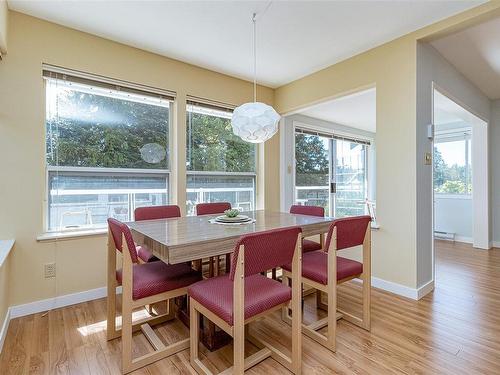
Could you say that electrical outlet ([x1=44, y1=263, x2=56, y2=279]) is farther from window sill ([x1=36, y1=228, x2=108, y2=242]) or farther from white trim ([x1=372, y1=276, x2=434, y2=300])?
white trim ([x1=372, y1=276, x2=434, y2=300])

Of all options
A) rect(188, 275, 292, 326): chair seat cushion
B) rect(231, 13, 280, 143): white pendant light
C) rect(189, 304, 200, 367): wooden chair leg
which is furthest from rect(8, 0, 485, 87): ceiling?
rect(189, 304, 200, 367): wooden chair leg

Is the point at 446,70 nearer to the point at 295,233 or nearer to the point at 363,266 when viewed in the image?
the point at 363,266

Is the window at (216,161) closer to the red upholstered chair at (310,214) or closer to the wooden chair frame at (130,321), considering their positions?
the red upholstered chair at (310,214)

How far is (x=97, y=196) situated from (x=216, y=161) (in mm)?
1511

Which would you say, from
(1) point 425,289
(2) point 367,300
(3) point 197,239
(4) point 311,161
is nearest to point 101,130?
(3) point 197,239

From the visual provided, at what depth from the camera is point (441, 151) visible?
18.2 feet

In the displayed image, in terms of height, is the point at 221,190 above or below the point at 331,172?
below

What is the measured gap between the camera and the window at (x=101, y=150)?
2.63 meters

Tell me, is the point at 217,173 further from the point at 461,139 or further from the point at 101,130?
the point at 461,139

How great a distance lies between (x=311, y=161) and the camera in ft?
16.8

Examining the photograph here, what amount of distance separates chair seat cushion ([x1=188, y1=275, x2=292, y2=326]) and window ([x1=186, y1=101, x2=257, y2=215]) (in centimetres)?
189

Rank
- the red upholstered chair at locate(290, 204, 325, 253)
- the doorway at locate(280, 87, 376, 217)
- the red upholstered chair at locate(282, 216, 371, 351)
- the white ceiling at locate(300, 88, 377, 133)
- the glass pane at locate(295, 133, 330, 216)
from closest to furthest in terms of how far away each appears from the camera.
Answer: the red upholstered chair at locate(282, 216, 371, 351)
the red upholstered chair at locate(290, 204, 325, 253)
the white ceiling at locate(300, 88, 377, 133)
the doorway at locate(280, 87, 376, 217)
the glass pane at locate(295, 133, 330, 216)

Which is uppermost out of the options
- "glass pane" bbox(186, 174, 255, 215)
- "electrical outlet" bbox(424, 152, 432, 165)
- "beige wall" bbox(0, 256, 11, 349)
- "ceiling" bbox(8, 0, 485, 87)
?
"ceiling" bbox(8, 0, 485, 87)

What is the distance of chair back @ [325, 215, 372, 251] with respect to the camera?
1.83m
